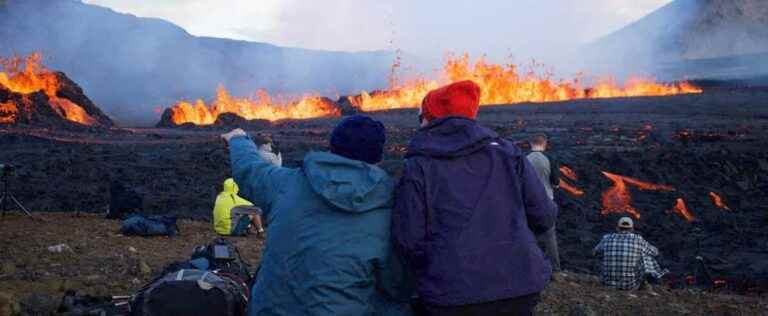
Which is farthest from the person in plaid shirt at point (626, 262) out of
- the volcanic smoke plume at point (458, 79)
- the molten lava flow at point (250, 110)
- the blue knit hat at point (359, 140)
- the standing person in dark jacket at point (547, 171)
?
the volcanic smoke plume at point (458, 79)

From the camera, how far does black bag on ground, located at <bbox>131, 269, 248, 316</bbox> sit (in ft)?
13.3

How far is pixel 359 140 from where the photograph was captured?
11.8ft

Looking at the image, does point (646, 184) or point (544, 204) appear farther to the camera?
point (646, 184)

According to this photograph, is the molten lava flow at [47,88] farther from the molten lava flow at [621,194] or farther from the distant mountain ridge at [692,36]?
the distant mountain ridge at [692,36]

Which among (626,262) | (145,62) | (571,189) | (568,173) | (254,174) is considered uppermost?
(145,62)

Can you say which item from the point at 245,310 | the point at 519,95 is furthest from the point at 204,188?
the point at 519,95

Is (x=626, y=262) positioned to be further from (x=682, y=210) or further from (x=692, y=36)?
(x=692, y=36)

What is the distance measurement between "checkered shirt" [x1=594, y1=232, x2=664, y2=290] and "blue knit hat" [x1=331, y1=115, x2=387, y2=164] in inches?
215

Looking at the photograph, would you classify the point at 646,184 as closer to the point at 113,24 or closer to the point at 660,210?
the point at 660,210

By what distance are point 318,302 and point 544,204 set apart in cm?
107

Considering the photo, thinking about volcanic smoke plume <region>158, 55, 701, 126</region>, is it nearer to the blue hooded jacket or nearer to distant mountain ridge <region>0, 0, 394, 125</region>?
distant mountain ridge <region>0, 0, 394, 125</region>

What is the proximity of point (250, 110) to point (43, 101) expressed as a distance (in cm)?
1068

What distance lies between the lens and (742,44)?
264 ft

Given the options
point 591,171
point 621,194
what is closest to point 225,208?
point 621,194
